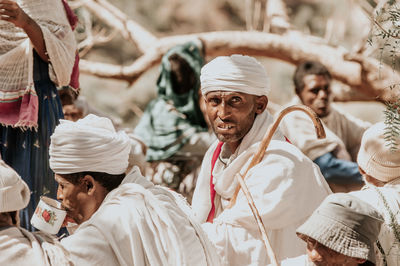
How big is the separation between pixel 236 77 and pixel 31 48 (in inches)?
56.0

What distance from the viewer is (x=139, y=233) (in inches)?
145

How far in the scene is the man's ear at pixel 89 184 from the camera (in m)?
4.02

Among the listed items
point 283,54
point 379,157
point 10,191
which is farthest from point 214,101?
point 283,54

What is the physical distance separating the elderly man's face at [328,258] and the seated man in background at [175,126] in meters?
4.98

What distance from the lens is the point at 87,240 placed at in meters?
3.54

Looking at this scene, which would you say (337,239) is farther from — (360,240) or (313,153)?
(313,153)

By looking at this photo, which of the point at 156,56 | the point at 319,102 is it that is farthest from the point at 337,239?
the point at 156,56

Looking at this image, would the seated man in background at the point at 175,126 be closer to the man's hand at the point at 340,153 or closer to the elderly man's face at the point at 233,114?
the man's hand at the point at 340,153

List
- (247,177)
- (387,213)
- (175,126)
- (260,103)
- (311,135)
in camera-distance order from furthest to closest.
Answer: (175,126), (311,135), (260,103), (247,177), (387,213)

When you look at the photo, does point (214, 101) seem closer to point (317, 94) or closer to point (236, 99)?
point (236, 99)

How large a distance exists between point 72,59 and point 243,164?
1511 mm

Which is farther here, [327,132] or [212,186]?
[327,132]

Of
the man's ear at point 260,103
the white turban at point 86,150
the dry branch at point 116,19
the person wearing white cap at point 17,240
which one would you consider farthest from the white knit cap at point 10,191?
the dry branch at point 116,19

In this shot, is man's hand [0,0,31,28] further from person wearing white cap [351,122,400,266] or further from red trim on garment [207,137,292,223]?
person wearing white cap [351,122,400,266]
